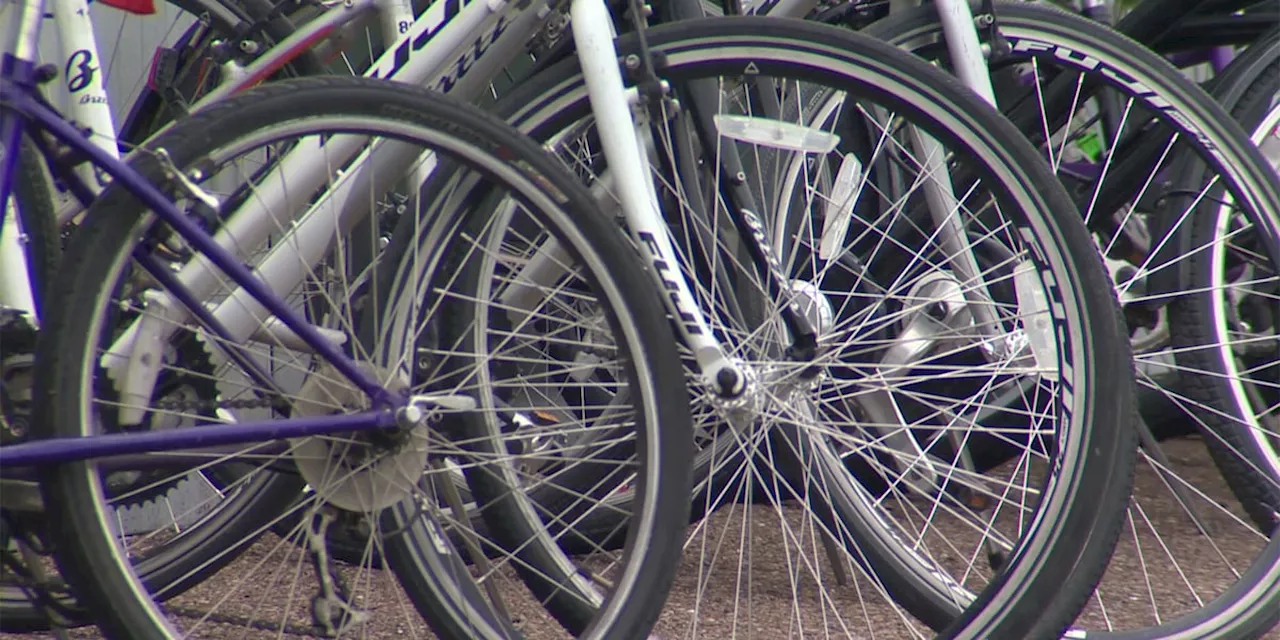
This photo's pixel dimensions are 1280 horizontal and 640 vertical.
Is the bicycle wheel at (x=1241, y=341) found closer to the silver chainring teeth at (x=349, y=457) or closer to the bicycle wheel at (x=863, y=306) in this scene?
the bicycle wheel at (x=863, y=306)

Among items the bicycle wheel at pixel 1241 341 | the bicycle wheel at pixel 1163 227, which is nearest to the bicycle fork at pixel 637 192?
the bicycle wheel at pixel 1163 227

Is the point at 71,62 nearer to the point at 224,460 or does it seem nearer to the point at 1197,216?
the point at 224,460

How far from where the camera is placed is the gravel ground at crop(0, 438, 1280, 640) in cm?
280

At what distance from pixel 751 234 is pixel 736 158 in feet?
0.45

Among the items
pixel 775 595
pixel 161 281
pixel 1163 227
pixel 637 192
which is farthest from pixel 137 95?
pixel 1163 227

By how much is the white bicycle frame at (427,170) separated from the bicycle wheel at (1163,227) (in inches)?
9.3

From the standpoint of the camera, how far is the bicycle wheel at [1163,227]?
263 centimetres

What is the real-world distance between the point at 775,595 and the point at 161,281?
64.8 inches

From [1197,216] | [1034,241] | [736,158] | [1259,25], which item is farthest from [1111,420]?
[1259,25]

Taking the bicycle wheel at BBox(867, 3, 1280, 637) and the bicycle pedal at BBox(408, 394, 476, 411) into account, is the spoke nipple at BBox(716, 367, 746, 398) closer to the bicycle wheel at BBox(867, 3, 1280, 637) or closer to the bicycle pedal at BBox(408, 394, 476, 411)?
the bicycle pedal at BBox(408, 394, 476, 411)

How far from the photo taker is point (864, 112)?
265 centimetres

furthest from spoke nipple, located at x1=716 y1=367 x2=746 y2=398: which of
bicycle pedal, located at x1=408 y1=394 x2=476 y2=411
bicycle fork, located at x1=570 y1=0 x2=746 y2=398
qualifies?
bicycle pedal, located at x1=408 y1=394 x2=476 y2=411

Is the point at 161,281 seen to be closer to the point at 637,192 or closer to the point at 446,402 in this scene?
the point at 446,402

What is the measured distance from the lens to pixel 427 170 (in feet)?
8.73
